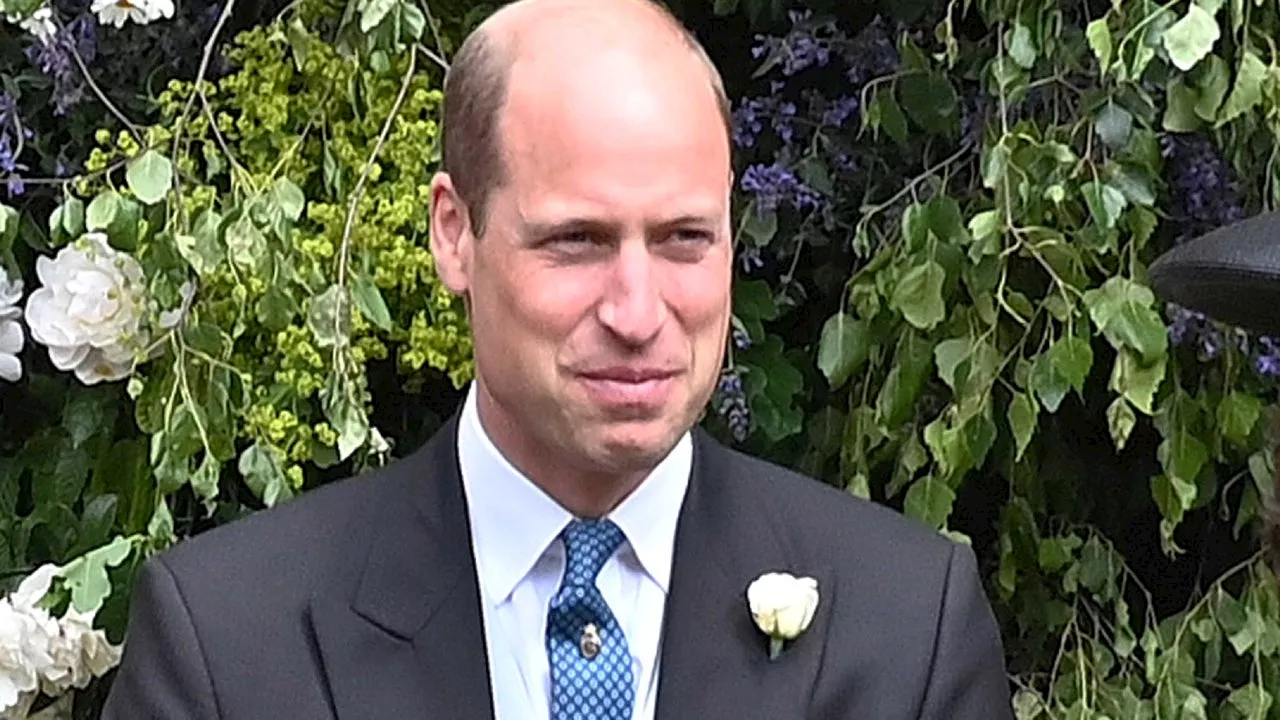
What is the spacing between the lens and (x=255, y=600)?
1.59 meters

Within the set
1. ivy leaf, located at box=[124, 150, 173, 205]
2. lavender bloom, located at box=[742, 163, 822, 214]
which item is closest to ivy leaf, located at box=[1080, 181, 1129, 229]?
lavender bloom, located at box=[742, 163, 822, 214]

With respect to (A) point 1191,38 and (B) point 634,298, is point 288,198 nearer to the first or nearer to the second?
(B) point 634,298

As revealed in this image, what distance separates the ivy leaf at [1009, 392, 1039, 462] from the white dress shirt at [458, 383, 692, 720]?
34 cm

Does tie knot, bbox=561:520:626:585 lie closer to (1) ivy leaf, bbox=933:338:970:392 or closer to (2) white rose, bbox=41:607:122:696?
(1) ivy leaf, bbox=933:338:970:392

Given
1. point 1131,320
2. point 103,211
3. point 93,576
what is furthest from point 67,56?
point 1131,320

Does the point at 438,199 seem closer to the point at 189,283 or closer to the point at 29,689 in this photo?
the point at 189,283

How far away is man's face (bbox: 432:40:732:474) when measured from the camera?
4.79ft

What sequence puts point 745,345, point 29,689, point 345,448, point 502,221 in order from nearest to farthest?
1. point 502,221
2. point 345,448
3. point 29,689
4. point 745,345

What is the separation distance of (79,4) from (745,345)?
674mm

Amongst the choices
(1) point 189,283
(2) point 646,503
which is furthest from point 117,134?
(2) point 646,503

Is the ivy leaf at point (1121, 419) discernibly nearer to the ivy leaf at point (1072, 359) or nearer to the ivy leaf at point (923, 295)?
the ivy leaf at point (1072, 359)

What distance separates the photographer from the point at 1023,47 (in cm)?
182

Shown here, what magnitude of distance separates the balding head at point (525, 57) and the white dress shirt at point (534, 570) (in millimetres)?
199

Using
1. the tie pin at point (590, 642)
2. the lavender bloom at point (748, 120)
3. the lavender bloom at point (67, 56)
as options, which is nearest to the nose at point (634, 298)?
the tie pin at point (590, 642)
